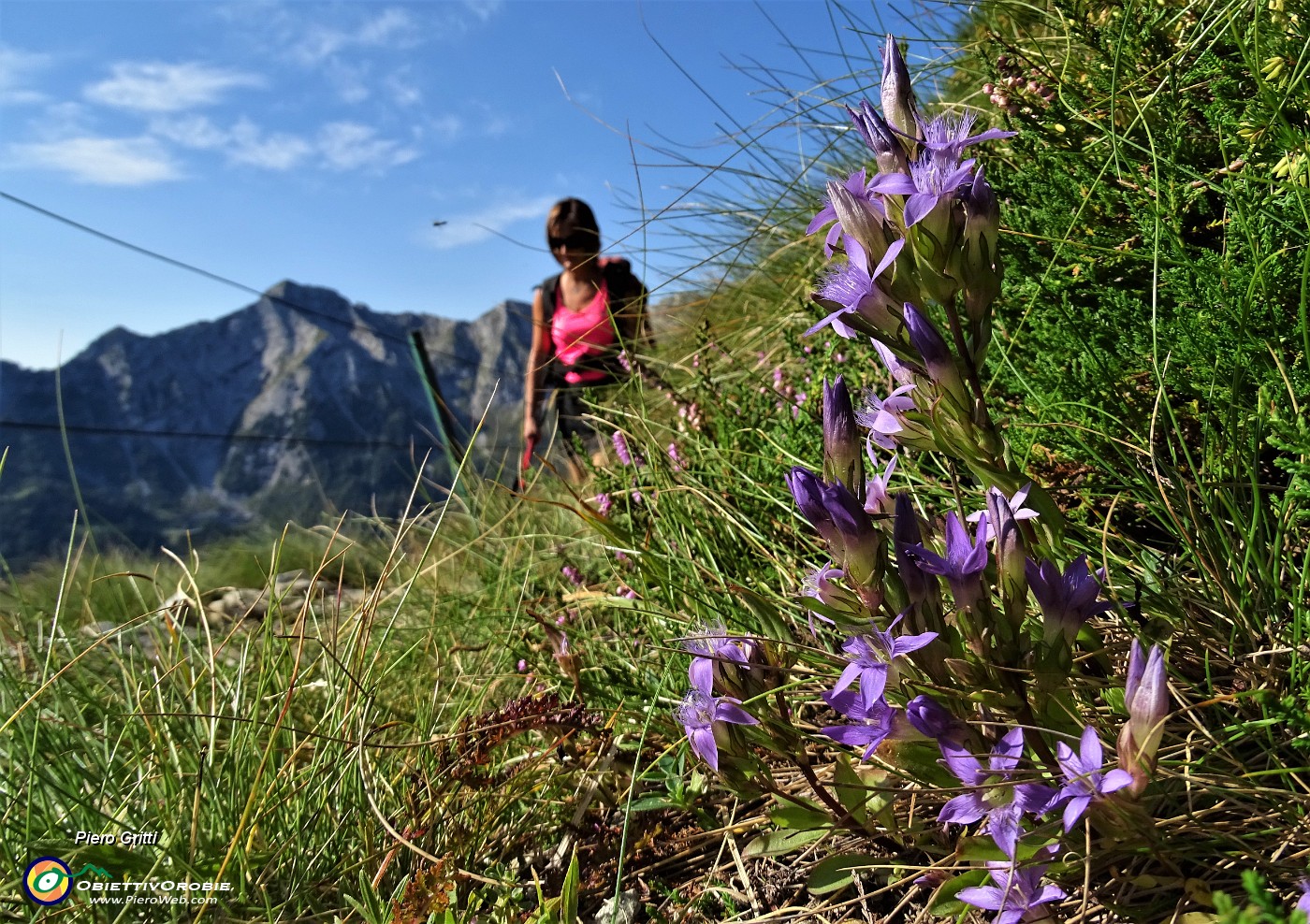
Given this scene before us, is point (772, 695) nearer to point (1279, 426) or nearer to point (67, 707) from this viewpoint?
point (1279, 426)

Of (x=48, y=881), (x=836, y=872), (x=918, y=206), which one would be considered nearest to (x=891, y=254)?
(x=918, y=206)

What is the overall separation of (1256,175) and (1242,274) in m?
0.28

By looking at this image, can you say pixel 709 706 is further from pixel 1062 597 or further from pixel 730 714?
pixel 1062 597

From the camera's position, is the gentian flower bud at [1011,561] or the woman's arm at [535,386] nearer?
the gentian flower bud at [1011,561]

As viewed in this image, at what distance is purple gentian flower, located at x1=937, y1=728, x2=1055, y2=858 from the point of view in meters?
0.90

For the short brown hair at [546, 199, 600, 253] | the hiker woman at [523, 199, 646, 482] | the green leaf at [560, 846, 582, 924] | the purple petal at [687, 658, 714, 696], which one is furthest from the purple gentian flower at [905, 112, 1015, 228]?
the short brown hair at [546, 199, 600, 253]

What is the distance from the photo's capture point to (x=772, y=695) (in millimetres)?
1318

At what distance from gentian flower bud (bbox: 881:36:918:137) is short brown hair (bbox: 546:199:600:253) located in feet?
16.7

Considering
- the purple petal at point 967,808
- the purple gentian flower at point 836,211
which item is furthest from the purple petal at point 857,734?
the purple gentian flower at point 836,211

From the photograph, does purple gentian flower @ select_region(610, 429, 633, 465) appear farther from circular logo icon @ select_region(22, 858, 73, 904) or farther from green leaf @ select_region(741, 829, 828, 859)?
circular logo icon @ select_region(22, 858, 73, 904)

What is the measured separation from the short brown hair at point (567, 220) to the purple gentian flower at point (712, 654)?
502 centimetres

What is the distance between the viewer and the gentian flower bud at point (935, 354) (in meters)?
0.93

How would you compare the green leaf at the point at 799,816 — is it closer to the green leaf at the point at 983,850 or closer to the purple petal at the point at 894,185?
the green leaf at the point at 983,850

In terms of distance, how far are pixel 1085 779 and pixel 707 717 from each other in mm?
477
